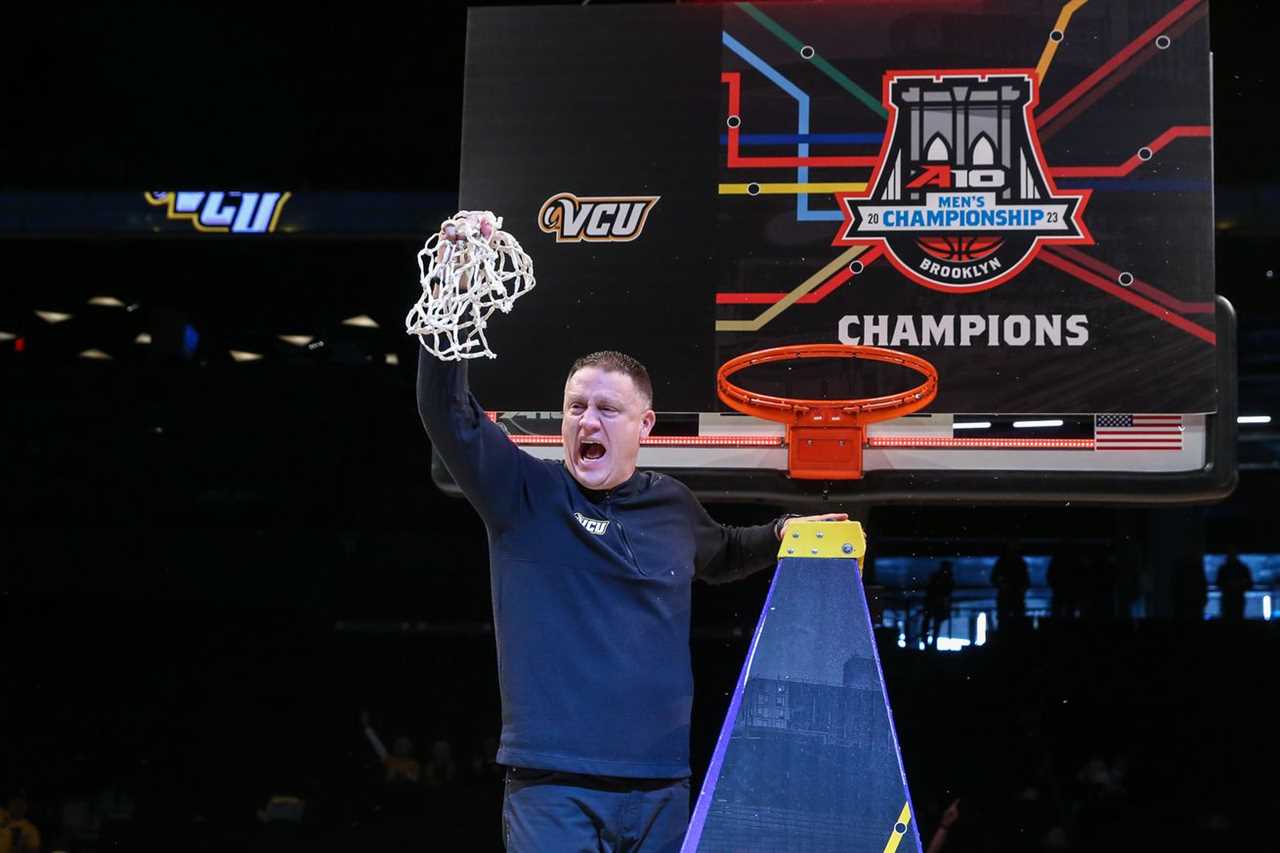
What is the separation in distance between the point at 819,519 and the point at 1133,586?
25.1 feet

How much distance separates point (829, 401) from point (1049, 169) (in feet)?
2.88

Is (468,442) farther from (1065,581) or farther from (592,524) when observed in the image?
(1065,581)

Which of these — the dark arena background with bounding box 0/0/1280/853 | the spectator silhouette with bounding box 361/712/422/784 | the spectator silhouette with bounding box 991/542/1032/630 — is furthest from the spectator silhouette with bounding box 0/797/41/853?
the spectator silhouette with bounding box 991/542/1032/630

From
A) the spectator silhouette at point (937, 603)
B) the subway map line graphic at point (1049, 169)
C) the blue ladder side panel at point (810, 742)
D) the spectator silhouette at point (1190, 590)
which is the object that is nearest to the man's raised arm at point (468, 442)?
the blue ladder side panel at point (810, 742)

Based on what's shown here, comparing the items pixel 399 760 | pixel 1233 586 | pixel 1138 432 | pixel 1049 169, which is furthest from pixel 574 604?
pixel 1233 586

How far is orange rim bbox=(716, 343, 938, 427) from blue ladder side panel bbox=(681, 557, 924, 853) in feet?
3.06

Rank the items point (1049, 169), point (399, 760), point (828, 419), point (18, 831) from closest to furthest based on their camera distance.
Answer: point (828, 419) < point (1049, 169) < point (18, 831) < point (399, 760)

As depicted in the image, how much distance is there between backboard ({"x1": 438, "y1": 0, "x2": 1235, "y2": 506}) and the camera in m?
3.66

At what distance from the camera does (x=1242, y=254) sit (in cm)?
921

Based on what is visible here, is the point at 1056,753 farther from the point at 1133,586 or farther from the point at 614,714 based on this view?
the point at 614,714

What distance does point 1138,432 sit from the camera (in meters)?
3.66

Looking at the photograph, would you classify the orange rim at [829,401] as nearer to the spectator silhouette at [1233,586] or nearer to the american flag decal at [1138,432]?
the american flag decal at [1138,432]

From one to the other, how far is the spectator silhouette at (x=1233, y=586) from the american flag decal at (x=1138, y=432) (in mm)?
6524

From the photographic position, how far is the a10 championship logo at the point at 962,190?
3754 millimetres
